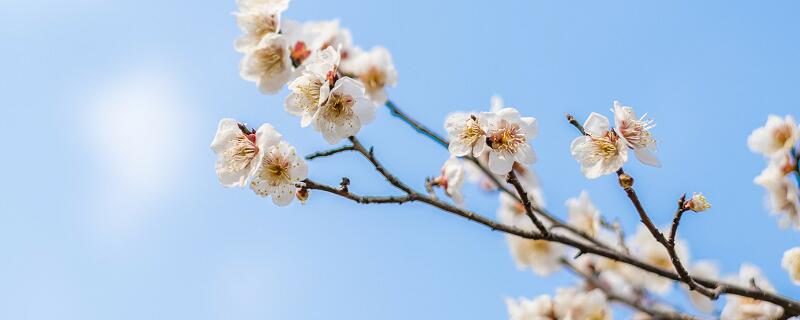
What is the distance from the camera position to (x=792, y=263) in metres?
2.50

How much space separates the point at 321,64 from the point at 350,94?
0.13 meters

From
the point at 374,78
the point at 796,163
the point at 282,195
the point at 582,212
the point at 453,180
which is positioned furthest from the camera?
the point at 582,212

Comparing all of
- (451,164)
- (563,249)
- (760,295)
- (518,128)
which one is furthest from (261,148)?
(563,249)

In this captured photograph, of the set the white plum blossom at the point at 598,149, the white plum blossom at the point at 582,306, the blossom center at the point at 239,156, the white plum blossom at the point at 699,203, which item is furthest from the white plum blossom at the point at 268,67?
the white plum blossom at the point at 582,306

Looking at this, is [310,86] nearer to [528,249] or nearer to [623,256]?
[623,256]

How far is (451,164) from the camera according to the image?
112 inches

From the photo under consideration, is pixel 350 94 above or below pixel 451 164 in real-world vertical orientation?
below

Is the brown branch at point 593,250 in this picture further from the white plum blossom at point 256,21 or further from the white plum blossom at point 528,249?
the white plum blossom at point 528,249

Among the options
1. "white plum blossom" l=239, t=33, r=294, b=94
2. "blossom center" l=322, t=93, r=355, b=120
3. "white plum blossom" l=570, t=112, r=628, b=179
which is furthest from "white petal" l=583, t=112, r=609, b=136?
"white plum blossom" l=239, t=33, r=294, b=94

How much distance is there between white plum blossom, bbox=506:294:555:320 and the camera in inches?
124

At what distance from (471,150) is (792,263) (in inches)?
54.0

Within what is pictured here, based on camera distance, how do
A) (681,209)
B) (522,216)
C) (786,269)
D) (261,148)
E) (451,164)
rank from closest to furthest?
(681,209), (261,148), (786,269), (451,164), (522,216)

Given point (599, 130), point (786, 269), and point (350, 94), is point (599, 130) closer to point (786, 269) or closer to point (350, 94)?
point (350, 94)

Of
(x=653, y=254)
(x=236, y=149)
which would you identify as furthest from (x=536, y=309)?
(x=236, y=149)
